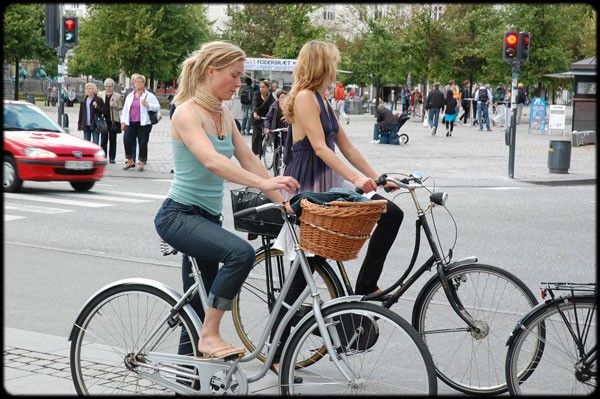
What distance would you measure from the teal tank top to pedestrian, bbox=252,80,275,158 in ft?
60.7

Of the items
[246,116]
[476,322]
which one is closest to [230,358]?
[476,322]

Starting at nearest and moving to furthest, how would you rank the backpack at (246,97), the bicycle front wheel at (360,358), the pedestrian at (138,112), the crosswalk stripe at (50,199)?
the bicycle front wheel at (360,358)
the crosswalk stripe at (50,199)
the pedestrian at (138,112)
the backpack at (246,97)

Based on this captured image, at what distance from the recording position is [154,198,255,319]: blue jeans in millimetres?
4461

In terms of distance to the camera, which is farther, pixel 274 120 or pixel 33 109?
pixel 274 120

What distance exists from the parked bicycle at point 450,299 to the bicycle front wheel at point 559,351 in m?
0.39

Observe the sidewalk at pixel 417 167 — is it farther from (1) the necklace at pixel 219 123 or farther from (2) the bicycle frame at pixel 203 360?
(1) the necklace at pixel 219 123

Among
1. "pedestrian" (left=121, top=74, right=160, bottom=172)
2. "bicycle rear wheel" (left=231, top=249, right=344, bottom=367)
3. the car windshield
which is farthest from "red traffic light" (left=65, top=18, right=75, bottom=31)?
"bicycle rear wheel" (left=231, top=249, right=344, bottom=367)

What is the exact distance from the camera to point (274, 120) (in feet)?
66.2

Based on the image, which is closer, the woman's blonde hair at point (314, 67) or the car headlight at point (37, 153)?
the woman's blonde hair at point (314, 67)

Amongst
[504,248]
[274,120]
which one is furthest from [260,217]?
[274,120]

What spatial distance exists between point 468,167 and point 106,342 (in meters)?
19.4

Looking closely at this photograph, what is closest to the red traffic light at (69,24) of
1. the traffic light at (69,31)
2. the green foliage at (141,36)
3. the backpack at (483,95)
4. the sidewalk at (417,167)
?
the traffic light at (69,31)

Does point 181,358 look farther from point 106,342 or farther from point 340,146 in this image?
point 340,146

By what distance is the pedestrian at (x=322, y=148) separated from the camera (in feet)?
18.4
